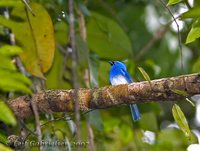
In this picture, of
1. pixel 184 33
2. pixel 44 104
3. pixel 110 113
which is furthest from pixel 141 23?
pixel 44 104

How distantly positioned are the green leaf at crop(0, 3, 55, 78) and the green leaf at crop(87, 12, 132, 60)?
0.76 meters

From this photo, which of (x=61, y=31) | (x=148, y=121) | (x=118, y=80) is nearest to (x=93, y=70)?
(x=118, y=80)

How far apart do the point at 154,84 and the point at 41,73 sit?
30.0 inches

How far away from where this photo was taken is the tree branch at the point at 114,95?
200 centimetres

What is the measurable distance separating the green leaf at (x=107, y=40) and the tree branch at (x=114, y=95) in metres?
1.20

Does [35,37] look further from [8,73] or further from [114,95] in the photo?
[8,73]

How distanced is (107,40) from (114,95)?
1.31 metres

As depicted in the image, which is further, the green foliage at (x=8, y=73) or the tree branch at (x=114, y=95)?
the tree branch at (x=114, y=95)

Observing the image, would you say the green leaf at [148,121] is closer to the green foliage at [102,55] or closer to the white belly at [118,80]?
the green foliage at [102,55]

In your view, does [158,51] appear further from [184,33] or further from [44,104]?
[44,104]

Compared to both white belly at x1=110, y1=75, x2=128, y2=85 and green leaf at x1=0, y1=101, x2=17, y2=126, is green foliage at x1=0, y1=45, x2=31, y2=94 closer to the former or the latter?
green leaf at x1=0, y1=101, x2=17, y2=126

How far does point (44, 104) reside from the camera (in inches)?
90.0

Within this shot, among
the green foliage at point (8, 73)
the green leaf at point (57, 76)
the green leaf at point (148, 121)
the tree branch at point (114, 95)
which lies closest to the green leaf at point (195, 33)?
the tree branch at point (114, 95)

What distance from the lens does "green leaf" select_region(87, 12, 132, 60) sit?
3430 millimetres
